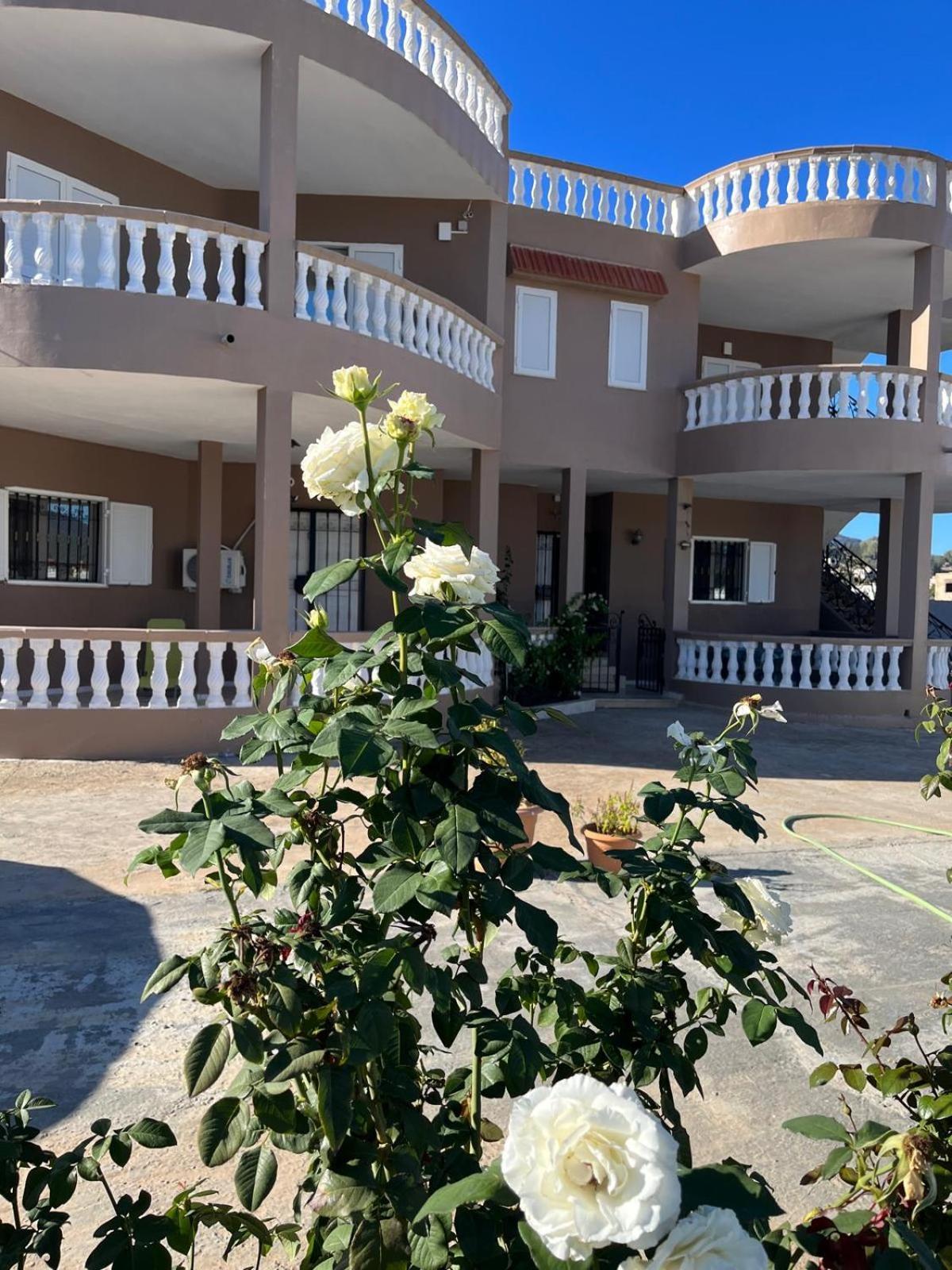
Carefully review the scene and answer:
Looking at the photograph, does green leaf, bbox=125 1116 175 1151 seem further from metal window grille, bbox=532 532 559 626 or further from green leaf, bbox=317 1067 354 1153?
metal window grille, bbox=532 532 559 626

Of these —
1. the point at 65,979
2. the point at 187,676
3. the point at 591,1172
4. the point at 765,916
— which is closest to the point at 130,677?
the point at 187,676

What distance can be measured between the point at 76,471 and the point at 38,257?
443 cm

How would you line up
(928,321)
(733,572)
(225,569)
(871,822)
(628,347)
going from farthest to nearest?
(733,572) → (628,347) → (225,569) → (928,321) → (871,822)

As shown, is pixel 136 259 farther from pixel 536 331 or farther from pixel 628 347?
pixel 628 347

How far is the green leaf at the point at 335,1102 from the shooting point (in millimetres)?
1399

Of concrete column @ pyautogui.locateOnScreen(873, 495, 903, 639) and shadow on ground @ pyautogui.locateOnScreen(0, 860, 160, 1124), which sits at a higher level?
concrete column @ pyautogui.locateOnScreen(873, 495, 903, 639)

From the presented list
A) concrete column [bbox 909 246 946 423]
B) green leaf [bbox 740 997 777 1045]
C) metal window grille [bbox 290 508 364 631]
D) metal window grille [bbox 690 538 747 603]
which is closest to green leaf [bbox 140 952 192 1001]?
green leaf [bbox 740 997 777 1045]

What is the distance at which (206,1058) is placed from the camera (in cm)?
148

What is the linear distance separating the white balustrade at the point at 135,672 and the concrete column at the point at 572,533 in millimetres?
5497

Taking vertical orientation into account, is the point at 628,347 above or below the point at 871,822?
above

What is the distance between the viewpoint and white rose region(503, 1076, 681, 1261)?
92 cm

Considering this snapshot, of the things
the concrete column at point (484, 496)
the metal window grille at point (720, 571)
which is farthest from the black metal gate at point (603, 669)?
the concrete column at point (484, 496)

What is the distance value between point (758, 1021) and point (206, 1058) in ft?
3.24

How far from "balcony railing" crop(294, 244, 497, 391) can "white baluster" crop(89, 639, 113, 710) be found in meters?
3.93
